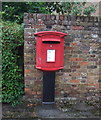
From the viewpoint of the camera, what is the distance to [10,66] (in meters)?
3.22

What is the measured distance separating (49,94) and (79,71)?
0.87m

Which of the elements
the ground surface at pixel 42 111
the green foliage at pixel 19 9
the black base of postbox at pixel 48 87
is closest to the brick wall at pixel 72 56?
the black base of postbox at pixel 48 87

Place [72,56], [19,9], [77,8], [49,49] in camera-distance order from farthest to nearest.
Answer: [19,9] → [77,8] → [72,56] → [49,49]

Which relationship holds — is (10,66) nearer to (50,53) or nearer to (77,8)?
(50,53)

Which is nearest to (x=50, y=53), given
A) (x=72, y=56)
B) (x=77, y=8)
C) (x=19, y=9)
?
(x=72, y=56)

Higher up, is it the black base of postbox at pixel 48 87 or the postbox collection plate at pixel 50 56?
the postbox collection plate at pixel 50 56

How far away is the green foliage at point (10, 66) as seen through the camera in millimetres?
3176

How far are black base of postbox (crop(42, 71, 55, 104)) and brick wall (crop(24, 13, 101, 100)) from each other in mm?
138

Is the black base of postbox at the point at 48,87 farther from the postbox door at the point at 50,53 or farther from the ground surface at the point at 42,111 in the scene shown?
the postbox door at the point at 50,53

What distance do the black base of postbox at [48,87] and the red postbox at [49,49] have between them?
0.35 metres

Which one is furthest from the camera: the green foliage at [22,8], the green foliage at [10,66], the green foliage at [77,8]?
the green foliage at [22,8]

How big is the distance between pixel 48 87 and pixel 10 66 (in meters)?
0.96

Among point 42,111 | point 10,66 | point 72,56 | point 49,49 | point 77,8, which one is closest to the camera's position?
point 49,49

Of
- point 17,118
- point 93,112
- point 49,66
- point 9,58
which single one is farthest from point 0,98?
point 93,112
